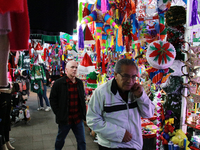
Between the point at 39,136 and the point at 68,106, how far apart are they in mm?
1868

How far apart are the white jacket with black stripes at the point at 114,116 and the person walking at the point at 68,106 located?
1068 millimetres

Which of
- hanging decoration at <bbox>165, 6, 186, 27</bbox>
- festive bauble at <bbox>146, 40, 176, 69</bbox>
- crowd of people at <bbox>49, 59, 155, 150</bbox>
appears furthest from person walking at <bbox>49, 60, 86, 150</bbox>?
hanging decoration at <bbox>165, 6, 186, 27</bbox>

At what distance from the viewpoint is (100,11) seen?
318 cm

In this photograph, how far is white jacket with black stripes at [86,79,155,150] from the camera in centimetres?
140

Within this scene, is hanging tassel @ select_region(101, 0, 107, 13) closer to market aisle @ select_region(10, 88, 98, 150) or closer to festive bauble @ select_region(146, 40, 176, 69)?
festive bauble @ select_region(146, 40, 176, 69)

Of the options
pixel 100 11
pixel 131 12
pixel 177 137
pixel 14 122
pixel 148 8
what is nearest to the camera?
pixel 148 8

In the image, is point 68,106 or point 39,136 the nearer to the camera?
point 68,106

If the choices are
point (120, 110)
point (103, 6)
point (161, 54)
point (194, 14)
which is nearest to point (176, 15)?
point (194, 14)

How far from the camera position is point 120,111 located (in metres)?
1.44

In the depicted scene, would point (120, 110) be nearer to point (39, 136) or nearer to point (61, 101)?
point (61, 101)

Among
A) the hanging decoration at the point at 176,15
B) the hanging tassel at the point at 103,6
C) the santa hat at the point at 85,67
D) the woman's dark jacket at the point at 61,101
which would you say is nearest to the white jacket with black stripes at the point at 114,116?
the woman's dark jacket at the point at 61,101

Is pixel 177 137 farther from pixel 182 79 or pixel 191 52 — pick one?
pixel 191 52

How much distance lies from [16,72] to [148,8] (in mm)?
4171

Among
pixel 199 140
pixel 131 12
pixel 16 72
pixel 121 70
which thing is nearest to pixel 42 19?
pixel 121 70
